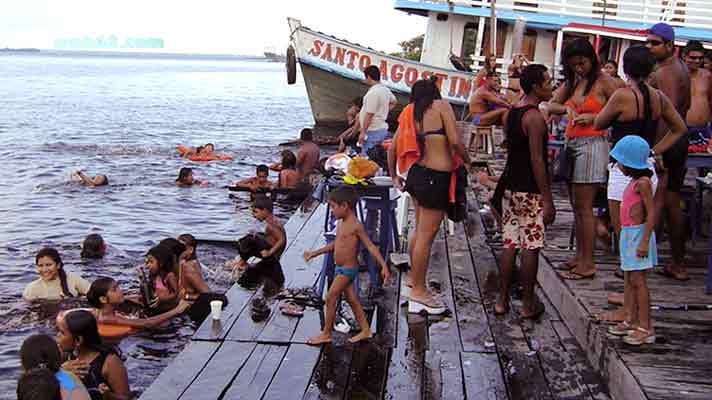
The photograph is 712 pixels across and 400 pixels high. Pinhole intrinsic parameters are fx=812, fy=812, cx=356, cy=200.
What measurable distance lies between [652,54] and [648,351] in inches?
87.3

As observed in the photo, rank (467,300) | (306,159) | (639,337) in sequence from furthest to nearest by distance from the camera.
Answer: (306,159) → (467,300) → (639,337)

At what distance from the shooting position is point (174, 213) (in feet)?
46.6

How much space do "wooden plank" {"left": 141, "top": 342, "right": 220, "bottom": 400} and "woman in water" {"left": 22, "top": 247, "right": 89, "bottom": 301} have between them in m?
3.02

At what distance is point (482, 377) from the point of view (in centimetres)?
479

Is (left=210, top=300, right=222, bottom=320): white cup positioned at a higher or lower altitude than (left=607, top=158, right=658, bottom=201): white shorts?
lower

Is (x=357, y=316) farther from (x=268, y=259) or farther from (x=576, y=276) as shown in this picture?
(x=268, y=259)

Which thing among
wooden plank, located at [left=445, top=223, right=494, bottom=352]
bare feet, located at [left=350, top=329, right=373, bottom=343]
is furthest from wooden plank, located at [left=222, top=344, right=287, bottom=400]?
wooden plank, located at [left=445, top=223, right=494, bottom=352]

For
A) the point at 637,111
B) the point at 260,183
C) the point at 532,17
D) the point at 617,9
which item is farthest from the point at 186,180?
the point at 637,111

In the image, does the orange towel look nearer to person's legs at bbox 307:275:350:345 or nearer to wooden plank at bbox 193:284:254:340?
person's legs at bbox 307:275:350:345

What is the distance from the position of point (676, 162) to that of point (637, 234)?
4.79ft

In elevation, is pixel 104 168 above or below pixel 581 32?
below

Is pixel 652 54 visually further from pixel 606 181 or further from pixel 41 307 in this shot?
pixel 41 307

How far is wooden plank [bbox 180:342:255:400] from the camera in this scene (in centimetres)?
463

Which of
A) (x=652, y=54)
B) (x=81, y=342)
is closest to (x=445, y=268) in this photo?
(x=652, y=54)
